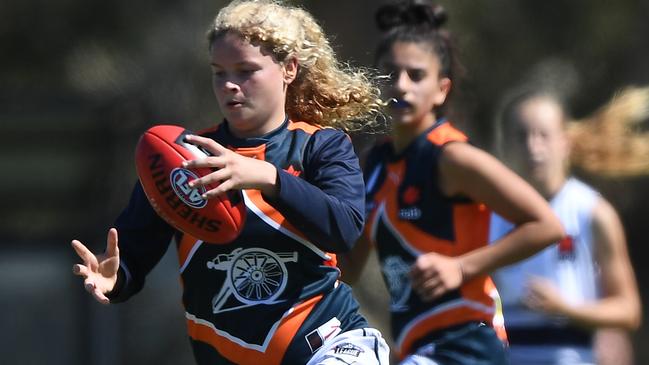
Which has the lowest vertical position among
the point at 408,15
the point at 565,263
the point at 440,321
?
the point at 440,321

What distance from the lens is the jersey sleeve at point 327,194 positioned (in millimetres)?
3689

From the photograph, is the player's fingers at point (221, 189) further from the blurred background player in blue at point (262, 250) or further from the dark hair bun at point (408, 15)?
the dark hair bun at point (408, 15)

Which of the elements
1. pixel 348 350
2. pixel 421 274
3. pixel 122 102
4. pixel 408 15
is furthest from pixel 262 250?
pixel 122 102

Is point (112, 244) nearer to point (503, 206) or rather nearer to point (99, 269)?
point (99, 269)

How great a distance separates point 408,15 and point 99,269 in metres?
2.07

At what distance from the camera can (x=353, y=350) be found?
3.92 metres

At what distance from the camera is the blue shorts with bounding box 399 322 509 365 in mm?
4785

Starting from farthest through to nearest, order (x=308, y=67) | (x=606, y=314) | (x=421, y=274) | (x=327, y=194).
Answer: (x=606, y=314)
(x=421, y=274)
(x=308, y=67)
(x=327, y=194)

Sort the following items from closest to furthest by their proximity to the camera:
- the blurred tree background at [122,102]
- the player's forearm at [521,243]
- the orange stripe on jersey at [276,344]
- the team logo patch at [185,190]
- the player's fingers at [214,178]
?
1. the player's fingers at [214,178]
2. the team logo patch at [185,190]
3. the orange stripe on jersey at [276,344]
4. the player's forearm at [521,243]
5. the blurred tree background at [122,102]

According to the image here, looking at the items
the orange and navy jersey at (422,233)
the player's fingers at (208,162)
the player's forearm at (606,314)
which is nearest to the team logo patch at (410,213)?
the orange and navy jersey at (422,233)

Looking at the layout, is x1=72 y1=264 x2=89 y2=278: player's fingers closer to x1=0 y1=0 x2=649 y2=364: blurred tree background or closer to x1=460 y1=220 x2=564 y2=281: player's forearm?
x1=460 y1=220 x2=564 y2=281: player's forearm

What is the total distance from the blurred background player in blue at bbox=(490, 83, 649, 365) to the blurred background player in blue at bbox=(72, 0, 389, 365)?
146 centimetres

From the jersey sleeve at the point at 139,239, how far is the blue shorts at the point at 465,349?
1084 mm

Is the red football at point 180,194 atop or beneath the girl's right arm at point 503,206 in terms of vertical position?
beneath
